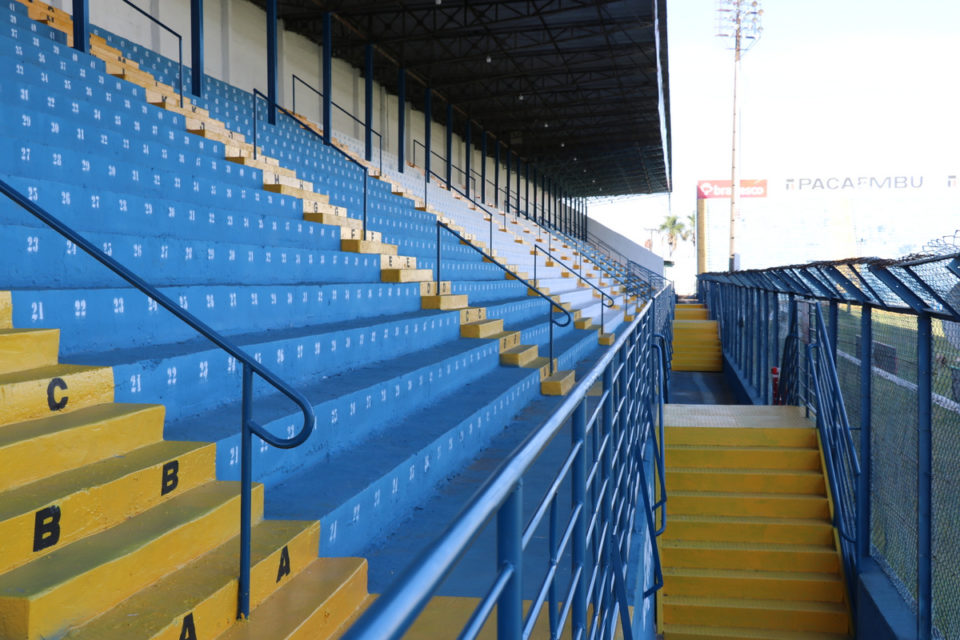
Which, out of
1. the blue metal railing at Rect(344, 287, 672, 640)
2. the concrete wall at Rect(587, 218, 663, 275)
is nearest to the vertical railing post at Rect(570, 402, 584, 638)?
the blue metal railing at Rect(344, 287, 672, 640)

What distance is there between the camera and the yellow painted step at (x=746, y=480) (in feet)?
25.9

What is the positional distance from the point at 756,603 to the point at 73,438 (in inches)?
251

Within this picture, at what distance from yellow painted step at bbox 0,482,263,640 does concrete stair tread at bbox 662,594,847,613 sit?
552 centimetres

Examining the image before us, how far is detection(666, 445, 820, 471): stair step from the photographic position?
8.08 meters

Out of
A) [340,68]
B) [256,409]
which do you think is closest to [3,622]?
[256,409]

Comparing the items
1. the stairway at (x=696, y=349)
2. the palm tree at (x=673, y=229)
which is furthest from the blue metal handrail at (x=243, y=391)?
the palm tree at (x=673, y=229)

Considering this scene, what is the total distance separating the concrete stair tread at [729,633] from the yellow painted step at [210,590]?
5167 millimetres

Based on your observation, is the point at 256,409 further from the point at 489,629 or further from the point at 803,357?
the point at 803,357

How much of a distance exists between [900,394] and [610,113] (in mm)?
24656

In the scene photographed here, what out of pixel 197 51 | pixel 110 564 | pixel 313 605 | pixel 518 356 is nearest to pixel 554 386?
pixel 518 356

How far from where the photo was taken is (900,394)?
16.7 ft

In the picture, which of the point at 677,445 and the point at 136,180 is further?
the point at 677,445

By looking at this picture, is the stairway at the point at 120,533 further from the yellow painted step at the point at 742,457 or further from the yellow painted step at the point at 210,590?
the yellow painted step at the point at 742,457

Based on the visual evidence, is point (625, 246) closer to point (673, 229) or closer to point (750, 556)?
point (673, 229)
